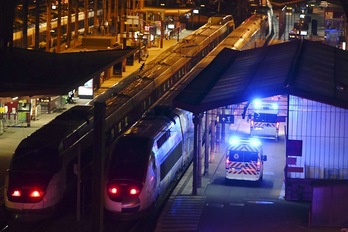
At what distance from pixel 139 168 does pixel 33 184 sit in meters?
3.01

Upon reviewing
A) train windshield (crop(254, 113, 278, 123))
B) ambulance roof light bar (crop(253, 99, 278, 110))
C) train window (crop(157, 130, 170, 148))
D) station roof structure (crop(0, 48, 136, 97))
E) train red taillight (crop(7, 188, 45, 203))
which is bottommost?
train red taillight (crop(7, 188, 45, 203))

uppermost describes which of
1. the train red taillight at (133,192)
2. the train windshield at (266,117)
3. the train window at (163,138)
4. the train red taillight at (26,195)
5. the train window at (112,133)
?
the train windshield at (266,117)

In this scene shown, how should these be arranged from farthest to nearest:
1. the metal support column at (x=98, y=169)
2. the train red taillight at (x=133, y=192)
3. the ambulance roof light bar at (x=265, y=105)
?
1. the ambulance roof light bar at (x=265, y=105)
2. the train red taillight at (x=133, y=192)
3. the metal support column at (x=98, y=169)

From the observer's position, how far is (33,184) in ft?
79.3

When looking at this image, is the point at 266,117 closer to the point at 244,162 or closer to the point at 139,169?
the point at 244,162

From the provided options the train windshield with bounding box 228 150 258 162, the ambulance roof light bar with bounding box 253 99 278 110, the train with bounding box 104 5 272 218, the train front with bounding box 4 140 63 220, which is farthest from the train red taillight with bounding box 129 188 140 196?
the ambulance roof light bar with bounding box 253 99 278 110

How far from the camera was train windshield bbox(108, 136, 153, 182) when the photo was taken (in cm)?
2403

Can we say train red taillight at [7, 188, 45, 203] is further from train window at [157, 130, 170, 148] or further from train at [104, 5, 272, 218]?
train window at [157, 130, 170, 148]

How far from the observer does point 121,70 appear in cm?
5259

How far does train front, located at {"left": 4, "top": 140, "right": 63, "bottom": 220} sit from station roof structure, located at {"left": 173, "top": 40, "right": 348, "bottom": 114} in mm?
4500

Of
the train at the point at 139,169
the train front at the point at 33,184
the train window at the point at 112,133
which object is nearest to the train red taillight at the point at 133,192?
the train at the point at 139,169

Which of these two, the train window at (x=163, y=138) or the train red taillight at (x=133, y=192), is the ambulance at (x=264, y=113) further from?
the train red taillight at (x=133, y=192)

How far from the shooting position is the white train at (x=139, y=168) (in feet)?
78.5

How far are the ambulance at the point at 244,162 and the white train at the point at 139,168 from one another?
7.63 ft
